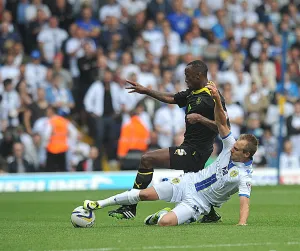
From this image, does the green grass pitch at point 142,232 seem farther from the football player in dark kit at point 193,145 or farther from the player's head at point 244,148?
the player's head at point 244,148

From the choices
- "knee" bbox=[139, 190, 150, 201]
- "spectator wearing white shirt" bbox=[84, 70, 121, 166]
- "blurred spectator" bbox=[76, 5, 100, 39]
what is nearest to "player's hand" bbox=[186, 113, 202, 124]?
"knee" bbox=[139, 190, 150, 201]

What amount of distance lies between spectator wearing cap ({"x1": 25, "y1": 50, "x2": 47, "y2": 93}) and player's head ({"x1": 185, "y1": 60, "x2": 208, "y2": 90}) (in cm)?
1102

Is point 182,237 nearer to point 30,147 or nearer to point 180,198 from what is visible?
point 180,198

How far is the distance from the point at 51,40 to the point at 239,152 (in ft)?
44.8

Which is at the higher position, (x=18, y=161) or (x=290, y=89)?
(x=290, y=89)

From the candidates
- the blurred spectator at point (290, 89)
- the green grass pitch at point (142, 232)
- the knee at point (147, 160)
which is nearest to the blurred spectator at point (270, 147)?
the blurred spectator at point (290, 89)

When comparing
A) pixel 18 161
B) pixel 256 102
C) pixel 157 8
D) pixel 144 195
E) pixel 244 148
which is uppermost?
pixel 157 8

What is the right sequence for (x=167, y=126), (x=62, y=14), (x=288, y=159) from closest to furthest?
(x=167, y=126) → (x=288, y=159) → (x=62, y=14)

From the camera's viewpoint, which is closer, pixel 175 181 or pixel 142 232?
pixel 142 232

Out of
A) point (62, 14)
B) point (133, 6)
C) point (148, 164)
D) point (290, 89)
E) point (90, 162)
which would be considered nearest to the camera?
point (148, 164)

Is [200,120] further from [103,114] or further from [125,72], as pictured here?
[125,72]

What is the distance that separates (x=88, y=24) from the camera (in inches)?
1005

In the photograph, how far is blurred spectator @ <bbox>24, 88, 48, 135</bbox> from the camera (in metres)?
22.7

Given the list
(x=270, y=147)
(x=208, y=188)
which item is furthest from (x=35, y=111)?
(x=208, y=188)
